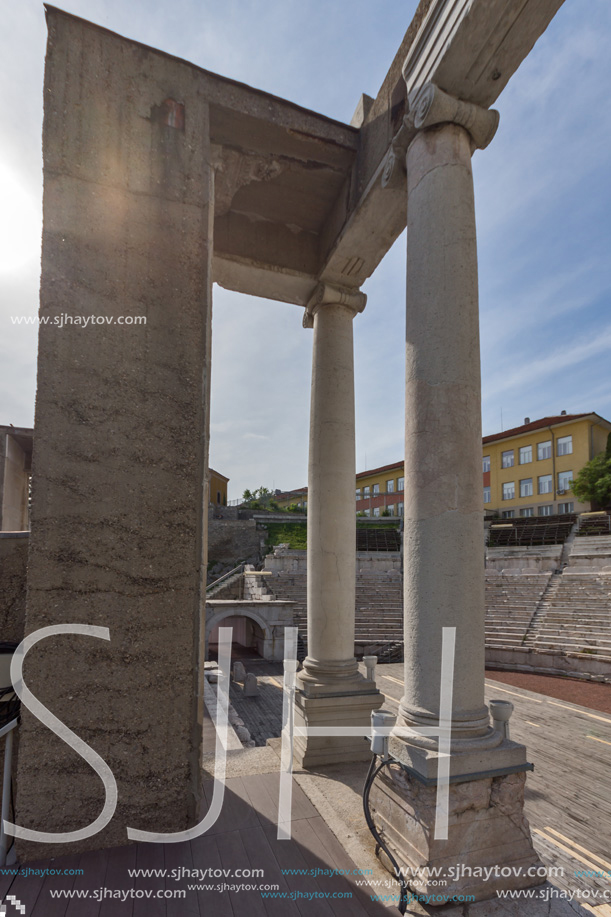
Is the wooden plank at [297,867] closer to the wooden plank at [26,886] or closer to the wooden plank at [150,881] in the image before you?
the wooden plank at [150,881]

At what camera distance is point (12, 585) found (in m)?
4.46

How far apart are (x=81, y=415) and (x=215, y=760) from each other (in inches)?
171

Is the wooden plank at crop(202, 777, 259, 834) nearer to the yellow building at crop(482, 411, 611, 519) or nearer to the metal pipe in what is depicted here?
the metal pipe

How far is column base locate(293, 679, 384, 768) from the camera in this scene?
5.74 meters

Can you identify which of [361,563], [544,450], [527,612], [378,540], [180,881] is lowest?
[527,612]

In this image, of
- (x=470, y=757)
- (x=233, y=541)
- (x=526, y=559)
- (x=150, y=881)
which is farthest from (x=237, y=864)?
(x=233, y=541)

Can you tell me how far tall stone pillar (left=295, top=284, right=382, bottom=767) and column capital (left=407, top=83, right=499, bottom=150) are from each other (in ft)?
9.13

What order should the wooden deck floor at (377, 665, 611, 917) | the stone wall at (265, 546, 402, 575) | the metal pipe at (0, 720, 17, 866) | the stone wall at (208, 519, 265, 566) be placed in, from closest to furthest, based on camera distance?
the metal pipe at (0, 720, 17, 866)
the wooden deck floor at (377, 665, 611, 917)
the stone wall at (265, 546, 402, 575)
the stone wall at (208, 519, 265, 566)

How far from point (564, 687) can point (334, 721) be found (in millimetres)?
13086

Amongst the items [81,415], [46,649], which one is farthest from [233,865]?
[81,415]

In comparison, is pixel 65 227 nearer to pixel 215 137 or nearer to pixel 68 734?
pixel 215 137

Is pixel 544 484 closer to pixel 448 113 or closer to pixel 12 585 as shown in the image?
pixel 448 113

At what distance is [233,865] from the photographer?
3723 millimetres

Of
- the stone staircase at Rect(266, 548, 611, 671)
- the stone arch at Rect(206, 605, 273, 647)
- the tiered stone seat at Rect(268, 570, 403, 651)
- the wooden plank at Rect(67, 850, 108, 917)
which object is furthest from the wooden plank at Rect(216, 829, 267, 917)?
the stone arch at Rect(206, 605, 273, 647)
